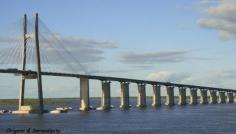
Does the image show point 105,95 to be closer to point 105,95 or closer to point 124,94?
point 105,95

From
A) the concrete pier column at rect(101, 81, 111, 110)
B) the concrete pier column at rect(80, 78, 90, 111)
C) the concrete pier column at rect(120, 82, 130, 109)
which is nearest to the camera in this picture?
the concrete pier column at rect(80, 78, 90, 111)

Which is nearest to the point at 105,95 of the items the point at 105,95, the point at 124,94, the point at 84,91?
the point at 105,95

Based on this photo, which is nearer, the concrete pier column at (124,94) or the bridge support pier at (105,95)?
the bridge support pier at (105,95)

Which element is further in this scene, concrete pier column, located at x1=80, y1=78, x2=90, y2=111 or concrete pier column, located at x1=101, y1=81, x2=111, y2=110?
concrete pier column, located at x1=101, y1=81, x2=111, y2=110

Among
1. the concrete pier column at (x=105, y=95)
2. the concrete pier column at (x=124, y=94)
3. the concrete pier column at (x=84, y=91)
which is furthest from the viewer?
the concrete pier column at (x=124, y=94)

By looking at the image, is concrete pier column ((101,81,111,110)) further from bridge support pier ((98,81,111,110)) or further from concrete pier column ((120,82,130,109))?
concrete pier column ((120,82,130,109))

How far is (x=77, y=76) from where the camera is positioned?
167375mm

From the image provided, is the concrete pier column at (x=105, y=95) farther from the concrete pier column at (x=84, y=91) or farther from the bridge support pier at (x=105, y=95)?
the concrete pier column at (x=84, y=91)

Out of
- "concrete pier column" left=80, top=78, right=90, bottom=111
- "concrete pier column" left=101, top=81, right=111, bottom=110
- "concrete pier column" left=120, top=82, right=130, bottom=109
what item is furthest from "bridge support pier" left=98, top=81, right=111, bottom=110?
"concrete pier column" left=120, top=82, right=130, bottom=109

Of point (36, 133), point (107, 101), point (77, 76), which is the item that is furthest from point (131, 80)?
point (36, 133)

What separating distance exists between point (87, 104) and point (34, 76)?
29.0m

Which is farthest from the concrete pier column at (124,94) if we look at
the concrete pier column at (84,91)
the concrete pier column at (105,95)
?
the concrete pier column at (84,91)

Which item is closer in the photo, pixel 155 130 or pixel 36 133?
pixel 36 133

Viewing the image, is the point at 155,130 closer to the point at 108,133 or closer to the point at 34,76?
the point at 108,133
